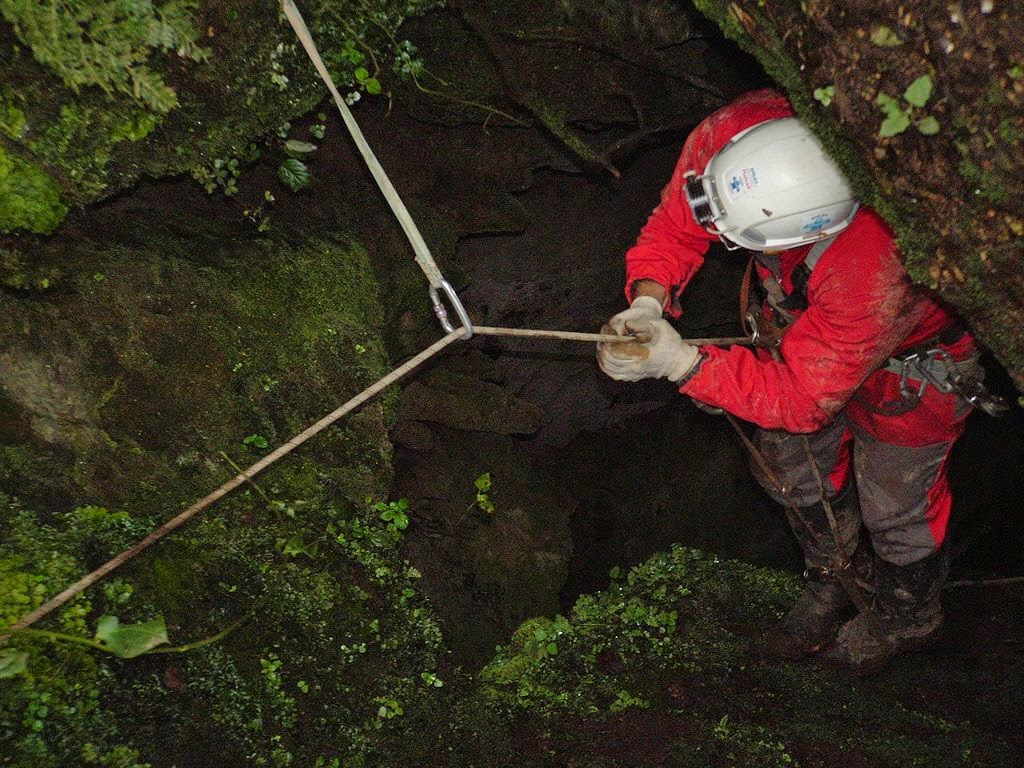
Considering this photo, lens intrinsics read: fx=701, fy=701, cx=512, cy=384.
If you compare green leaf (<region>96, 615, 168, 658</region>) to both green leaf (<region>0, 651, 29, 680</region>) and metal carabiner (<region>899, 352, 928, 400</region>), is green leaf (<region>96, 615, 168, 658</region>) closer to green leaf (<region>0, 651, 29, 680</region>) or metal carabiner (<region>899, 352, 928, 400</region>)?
green leaf (<region>0, 651, 29, 680</region>)

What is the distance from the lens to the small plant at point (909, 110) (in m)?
1.86

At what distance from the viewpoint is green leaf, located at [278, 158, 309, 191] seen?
2895mm

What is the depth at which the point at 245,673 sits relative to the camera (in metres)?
2.51

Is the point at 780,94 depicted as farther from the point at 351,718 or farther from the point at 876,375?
the point at 351,718

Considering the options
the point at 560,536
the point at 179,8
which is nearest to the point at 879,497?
the point at 560,536

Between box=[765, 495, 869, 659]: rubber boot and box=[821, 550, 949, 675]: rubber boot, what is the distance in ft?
0.40

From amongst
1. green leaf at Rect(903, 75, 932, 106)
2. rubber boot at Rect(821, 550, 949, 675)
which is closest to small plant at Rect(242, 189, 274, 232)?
green leaf at Rect(903, 75, 932, 106)

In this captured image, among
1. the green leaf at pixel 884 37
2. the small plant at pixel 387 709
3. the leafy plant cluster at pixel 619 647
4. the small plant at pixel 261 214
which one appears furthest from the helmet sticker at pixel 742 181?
the small plant at pixel 387 709

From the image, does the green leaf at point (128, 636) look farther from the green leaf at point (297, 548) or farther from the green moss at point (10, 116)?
the green moss at point (10, 116)

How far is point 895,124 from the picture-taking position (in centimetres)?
195

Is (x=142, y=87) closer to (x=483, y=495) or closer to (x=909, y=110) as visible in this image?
(x=909, y=110)

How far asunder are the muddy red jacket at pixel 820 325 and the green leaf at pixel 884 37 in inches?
35.0

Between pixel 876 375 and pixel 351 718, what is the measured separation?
2.76m

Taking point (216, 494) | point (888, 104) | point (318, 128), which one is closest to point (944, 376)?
point (888, 104)
